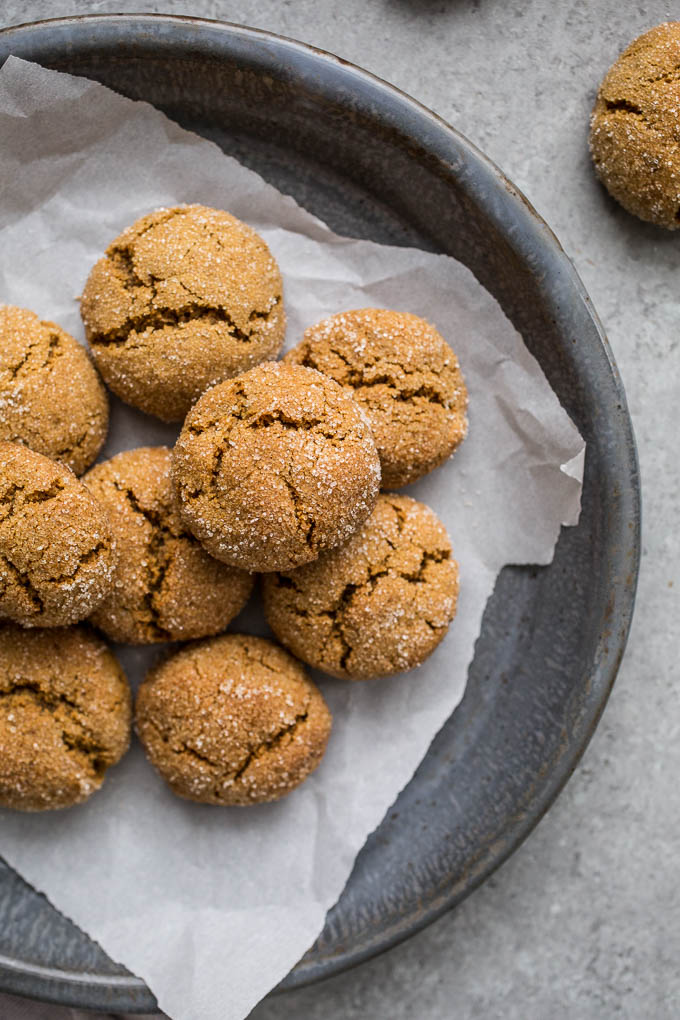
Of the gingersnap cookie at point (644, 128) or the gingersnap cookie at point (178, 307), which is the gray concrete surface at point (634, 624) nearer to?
the gingersnap cookie at point (644, 128)

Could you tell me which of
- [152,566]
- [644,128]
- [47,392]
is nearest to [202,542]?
[152,566]

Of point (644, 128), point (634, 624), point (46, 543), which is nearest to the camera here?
point (46, 543)

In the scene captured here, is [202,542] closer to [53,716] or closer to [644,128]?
[53,716]

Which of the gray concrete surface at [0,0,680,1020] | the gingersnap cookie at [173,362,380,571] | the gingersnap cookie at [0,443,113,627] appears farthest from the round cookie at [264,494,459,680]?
the gray concrete surface at [0,0,680,1020]

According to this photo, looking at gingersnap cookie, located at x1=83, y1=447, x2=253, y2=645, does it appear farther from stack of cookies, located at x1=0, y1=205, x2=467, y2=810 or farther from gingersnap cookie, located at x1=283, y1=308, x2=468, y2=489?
gingersnap cookie, located at x1=283, y1=308, x2=468, y2=489

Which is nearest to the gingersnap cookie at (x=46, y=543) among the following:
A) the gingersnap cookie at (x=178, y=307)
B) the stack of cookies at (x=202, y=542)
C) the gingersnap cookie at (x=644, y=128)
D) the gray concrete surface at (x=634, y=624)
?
the stack of cookies at (x=202, y=542)

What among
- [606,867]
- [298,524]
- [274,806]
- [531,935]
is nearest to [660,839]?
[606,867]
